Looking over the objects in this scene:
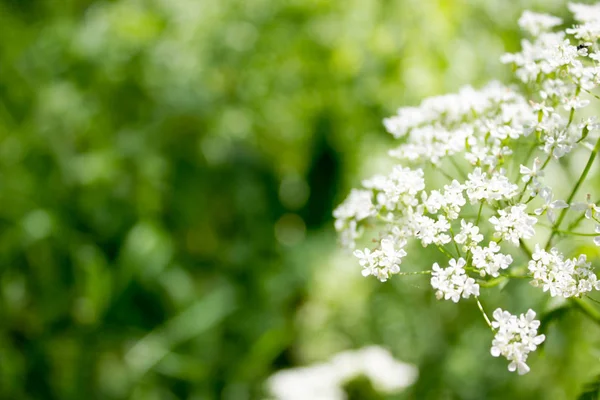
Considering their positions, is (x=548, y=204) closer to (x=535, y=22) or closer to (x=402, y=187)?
(x=402, y=187)

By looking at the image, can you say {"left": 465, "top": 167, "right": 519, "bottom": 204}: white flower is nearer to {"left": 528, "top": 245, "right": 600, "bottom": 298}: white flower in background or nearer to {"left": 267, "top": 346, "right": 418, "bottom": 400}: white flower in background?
{"left": 528, "top": 245, "right": 600, "bottom": 298}: white flower in background

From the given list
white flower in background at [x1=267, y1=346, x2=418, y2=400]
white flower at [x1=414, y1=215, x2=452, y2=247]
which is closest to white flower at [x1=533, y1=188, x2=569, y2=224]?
white flower at [x1=414, y1=215, x2=452, y2=247]

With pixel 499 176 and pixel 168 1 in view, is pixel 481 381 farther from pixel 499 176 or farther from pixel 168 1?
pixel 168 1

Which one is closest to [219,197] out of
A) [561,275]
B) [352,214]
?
[352,214]

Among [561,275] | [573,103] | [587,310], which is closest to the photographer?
[561,275]

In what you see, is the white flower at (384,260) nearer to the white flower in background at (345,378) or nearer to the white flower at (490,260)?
the white flower at (490,260)

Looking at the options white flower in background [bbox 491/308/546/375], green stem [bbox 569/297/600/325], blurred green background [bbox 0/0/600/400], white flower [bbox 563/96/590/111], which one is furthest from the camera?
blurred green background [bbox 0/0/600/400]
